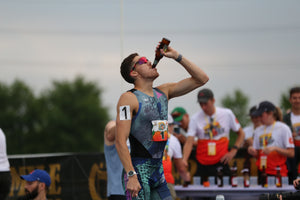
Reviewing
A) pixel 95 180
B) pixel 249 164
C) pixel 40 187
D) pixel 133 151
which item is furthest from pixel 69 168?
pixel 133 151

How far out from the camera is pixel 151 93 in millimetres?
5582

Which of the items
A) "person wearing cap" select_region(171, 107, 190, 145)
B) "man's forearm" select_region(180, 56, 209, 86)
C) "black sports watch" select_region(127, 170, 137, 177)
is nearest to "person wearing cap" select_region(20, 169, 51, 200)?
"black sports watch" select_region(127, 170, 137, 177)

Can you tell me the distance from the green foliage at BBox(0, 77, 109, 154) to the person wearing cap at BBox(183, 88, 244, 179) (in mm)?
78443

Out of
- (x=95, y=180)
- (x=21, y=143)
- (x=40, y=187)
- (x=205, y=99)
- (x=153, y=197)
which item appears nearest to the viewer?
(x=153, y=197)

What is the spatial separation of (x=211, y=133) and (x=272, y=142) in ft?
3.70

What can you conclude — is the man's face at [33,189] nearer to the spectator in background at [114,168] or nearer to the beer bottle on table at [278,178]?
the spectator in background at [114,168]

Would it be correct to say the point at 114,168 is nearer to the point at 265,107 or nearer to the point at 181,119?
the point at 265,107

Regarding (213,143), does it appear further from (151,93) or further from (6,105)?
(6,105)

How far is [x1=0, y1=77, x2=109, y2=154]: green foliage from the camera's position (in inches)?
3430

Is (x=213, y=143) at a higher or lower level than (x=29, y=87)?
lower

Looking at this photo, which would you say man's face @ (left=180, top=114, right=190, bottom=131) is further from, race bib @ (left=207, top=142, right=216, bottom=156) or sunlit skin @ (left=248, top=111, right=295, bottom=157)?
sunlit skin @ (left=248, top=111, right=295, bottom=157)

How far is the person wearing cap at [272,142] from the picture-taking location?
30.6ft

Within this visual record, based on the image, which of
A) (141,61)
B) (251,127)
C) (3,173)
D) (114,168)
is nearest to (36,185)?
(3,173)

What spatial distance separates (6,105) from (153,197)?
84881mm
